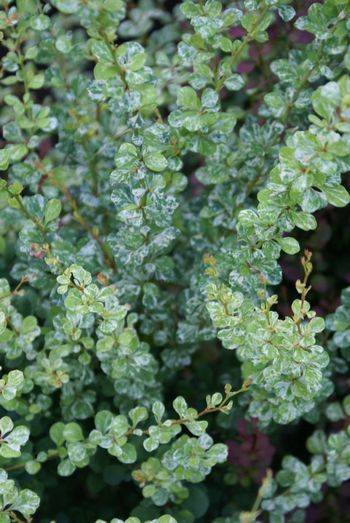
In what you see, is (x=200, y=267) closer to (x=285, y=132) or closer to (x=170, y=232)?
(x=170, y=232)

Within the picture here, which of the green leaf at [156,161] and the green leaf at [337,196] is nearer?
the green leaf at [337,196]

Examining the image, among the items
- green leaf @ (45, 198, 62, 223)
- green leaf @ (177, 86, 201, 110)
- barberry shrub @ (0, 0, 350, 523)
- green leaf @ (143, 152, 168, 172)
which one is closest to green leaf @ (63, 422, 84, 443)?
barberry shrub @ (0, 0, 350, 523)

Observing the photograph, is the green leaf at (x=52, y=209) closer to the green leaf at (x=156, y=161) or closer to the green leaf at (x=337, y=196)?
the green leaf at (x=156, y=161)

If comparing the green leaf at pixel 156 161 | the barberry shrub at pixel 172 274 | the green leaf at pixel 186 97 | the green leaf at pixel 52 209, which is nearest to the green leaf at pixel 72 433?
the barberry shrub at pixel 172 274

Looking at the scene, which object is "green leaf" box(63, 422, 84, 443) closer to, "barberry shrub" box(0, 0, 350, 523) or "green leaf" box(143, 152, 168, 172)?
"barberry shrub" box(0, 0, 350, 523)

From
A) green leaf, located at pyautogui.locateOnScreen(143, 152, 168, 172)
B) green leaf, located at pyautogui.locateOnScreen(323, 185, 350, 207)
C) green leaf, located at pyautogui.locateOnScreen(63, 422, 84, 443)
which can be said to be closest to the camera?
green leaf, located at pyautogui.locateOnScreen(323, 185, 350, 207)

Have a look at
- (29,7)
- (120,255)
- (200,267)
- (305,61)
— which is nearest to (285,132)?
(305,61)

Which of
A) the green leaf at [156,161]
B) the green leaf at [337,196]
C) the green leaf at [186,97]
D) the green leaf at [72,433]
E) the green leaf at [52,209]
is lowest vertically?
the green leaf at [72,433]

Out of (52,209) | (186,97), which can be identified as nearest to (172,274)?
(52,209)

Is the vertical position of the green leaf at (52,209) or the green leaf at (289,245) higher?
the green leaf at (52,209)
